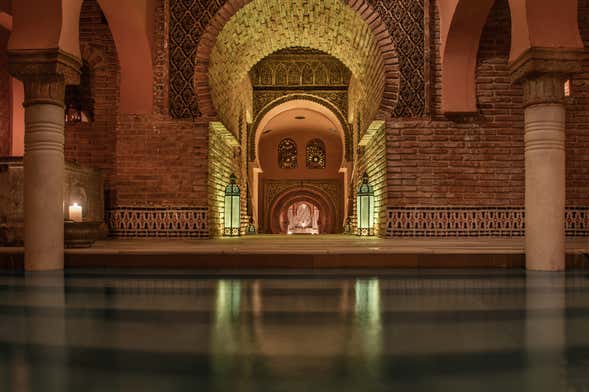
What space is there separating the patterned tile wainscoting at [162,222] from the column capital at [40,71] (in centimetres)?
441

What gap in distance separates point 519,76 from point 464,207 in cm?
404

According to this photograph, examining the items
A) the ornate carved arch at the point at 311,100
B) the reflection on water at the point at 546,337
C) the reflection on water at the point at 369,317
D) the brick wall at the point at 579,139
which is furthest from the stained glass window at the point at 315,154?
the reflection on water at the point at 546,337

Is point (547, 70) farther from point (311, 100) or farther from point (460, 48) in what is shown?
point (311, 100)

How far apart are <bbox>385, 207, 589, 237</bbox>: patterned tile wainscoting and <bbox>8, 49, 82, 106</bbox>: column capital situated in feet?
18.6

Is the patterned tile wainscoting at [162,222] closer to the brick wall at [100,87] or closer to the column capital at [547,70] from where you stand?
the brick wall at [100,87]

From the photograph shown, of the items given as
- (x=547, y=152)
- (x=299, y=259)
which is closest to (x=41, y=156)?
(x=299, y=259)

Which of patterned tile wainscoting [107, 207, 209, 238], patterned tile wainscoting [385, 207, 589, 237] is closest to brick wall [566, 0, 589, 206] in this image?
patterned tile wainscoting [385, 207, 589, 237]

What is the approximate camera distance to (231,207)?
1133 cm

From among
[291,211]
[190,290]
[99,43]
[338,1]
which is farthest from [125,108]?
[291,211]

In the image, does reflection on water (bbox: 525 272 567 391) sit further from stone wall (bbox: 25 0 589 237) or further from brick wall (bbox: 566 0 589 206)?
brick wall (bbox: 566 0 589 206)

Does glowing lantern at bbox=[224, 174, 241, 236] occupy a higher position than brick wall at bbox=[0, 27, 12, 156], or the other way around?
brick wall at bbox=[0, 27, 12, 156]

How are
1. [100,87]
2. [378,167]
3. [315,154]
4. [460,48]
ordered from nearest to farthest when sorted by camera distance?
1. [460,48]
2. [378,167]
3. [100,87]
4. [315,154]

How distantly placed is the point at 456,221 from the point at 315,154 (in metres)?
15.6

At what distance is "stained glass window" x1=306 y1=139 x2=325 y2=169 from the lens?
2456 centimetres
